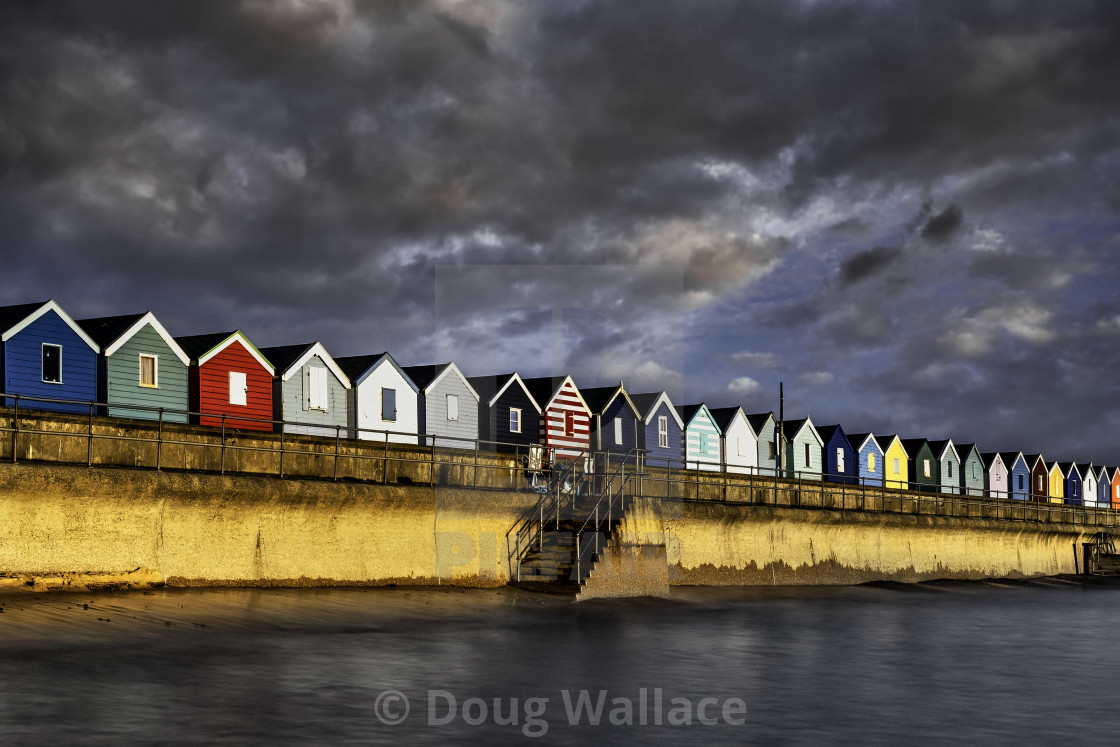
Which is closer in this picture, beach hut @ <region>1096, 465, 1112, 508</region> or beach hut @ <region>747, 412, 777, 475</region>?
beach hut @ <region>747, 412, 777, 475</region>

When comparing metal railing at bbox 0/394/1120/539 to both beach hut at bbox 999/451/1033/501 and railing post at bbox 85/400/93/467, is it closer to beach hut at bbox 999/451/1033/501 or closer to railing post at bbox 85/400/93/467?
railing post at bbox 85/400/93/467

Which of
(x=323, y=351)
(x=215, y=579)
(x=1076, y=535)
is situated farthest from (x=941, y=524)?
(x=215, y=579)

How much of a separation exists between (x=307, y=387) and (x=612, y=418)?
18.0 meters

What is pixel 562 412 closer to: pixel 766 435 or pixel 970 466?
pixel 766 435

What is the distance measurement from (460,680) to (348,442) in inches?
546

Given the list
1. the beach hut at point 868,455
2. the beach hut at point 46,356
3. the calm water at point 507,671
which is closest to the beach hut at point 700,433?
the beach hut at point 868,455

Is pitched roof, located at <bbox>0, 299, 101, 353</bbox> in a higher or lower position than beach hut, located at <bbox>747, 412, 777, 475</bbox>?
higher

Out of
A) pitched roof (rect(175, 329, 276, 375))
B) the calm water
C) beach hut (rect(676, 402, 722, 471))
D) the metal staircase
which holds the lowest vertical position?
the calm water

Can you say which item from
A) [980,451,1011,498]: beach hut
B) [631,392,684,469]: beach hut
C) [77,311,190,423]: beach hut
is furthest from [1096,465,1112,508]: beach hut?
[77,311,190,423]: beach hut

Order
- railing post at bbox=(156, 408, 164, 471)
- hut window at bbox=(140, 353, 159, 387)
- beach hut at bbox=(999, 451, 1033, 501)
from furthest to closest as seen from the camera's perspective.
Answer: beach hut at bbox=(999, 451, 1033, 501), hut window at bbox=(140, 353, 159, 387), railing post at bbox=(156, 408, 164, 471)

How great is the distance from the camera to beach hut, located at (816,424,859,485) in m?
69.1

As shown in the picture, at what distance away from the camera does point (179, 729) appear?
30.9 ft

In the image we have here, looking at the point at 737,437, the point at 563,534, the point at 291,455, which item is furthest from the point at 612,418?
the point at 291,455

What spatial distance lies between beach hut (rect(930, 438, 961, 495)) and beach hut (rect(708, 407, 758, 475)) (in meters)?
20.6
